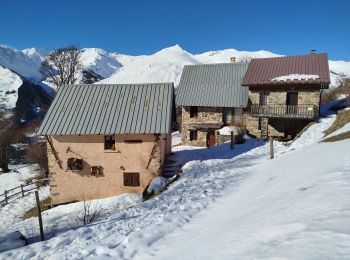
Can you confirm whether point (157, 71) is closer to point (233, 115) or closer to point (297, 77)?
point (233, 115)

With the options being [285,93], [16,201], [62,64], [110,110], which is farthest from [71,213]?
[62,64]

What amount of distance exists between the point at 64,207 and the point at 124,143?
4839 millimetres

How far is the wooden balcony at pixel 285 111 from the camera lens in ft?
80.6

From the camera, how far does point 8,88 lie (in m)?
55.3

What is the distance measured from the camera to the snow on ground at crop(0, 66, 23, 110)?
51562 millimetres

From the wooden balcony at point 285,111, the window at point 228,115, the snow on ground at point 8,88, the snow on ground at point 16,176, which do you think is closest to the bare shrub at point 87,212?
the snow on ground at point 16,176

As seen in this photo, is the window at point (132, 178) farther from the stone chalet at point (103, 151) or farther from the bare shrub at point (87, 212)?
the bare shrub at point (87, 212)

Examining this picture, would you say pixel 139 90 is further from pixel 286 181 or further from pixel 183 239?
pixel 183 239

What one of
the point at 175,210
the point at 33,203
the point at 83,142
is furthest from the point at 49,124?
the point at 175,210

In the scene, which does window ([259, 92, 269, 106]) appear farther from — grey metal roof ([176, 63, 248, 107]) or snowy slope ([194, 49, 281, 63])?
snowy slope ([194, 49, 281, 63])

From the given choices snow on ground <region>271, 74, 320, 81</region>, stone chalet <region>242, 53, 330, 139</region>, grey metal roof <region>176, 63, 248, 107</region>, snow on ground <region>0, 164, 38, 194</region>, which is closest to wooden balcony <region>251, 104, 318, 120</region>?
stone chalet <region>242, 53, 330, 139</region>

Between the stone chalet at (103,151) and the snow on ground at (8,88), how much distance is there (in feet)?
130

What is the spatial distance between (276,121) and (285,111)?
6.24 feet

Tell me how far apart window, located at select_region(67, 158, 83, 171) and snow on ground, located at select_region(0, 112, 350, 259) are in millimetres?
6917
